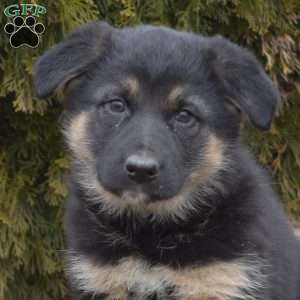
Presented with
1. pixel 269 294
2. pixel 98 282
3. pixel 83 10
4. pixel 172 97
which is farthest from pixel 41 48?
pixel 269 294

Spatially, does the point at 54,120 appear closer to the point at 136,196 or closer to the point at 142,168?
the point at 136,196

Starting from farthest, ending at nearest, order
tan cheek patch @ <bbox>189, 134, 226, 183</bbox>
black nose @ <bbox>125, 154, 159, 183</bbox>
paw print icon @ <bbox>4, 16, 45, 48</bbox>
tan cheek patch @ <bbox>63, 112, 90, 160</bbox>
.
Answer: paw print icon @ <bbox>4, 16, 45, 48</bbox>, tan cheek patch @ <bbox>63, 112, 90, 160</bbox>, tan cheek patch @ <bbox>189, 134, 226, 183</bbox>, black nose @ <bbox>125, 154, 159, 183</bbox>

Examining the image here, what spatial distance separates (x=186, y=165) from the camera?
3.83m

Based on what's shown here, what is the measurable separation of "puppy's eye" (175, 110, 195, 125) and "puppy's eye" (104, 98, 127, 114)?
0.27 metres

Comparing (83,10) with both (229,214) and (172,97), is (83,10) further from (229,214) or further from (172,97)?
(229,214)

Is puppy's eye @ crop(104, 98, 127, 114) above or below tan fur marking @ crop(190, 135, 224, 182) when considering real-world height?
above

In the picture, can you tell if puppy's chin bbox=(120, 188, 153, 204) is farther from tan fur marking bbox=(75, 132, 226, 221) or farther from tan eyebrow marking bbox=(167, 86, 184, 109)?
tan eyebrow marking bbox=(167, 86, 184, 109)

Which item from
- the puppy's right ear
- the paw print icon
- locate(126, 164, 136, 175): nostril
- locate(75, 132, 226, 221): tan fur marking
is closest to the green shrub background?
the paw print icon

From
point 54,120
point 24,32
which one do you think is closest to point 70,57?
point 24,32

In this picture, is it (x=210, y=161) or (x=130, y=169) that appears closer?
(x=130, y=169)

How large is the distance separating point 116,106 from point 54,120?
1.54 meters

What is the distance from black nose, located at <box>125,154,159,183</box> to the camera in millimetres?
3488

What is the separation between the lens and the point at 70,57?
3855 mm

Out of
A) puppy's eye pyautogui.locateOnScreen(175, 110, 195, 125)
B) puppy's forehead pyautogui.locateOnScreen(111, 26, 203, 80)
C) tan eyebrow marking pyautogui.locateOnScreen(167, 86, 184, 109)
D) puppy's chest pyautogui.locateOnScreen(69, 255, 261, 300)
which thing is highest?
puppy's forehead pyautogui.locateOnScreen(111, 26, 203, 80)
